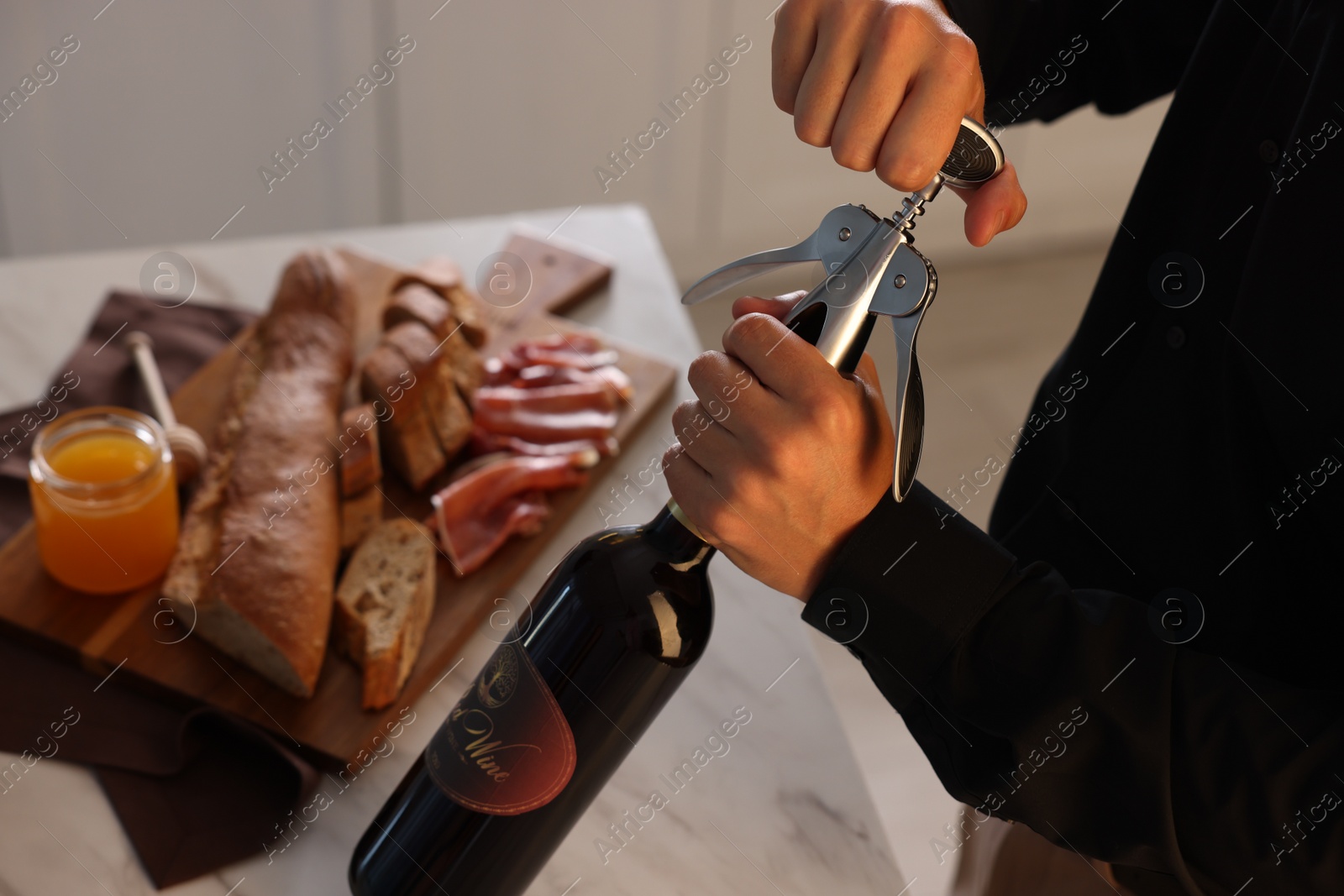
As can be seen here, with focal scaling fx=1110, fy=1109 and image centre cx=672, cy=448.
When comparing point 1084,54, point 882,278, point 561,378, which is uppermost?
point 1084,54

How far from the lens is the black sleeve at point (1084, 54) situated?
101 centimetres

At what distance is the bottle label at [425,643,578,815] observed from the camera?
75 centimetres

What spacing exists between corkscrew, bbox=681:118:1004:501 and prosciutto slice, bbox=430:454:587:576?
57 cm

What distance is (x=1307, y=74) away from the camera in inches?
34.1

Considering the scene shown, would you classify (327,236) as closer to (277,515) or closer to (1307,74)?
(277,515)

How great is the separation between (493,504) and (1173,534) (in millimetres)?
706

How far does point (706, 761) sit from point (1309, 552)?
0.55 metres

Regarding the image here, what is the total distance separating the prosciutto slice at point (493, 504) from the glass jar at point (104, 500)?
0.92ft

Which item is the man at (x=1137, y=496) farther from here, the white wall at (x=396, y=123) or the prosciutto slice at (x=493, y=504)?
the white wall at (x=396, y=123)

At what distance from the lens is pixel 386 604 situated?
1.12 meters

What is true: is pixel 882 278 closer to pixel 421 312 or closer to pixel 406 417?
pixel 406 417

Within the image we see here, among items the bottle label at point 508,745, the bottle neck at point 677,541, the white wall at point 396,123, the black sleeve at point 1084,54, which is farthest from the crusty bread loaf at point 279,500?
the white wall at point 396,123

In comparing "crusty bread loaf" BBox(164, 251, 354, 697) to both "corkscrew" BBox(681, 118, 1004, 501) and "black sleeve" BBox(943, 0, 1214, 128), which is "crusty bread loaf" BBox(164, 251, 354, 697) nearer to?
"corkscrew" BBox(681, 118, 1004, 501)

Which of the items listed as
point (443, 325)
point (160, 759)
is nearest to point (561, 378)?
point (443, 325)
